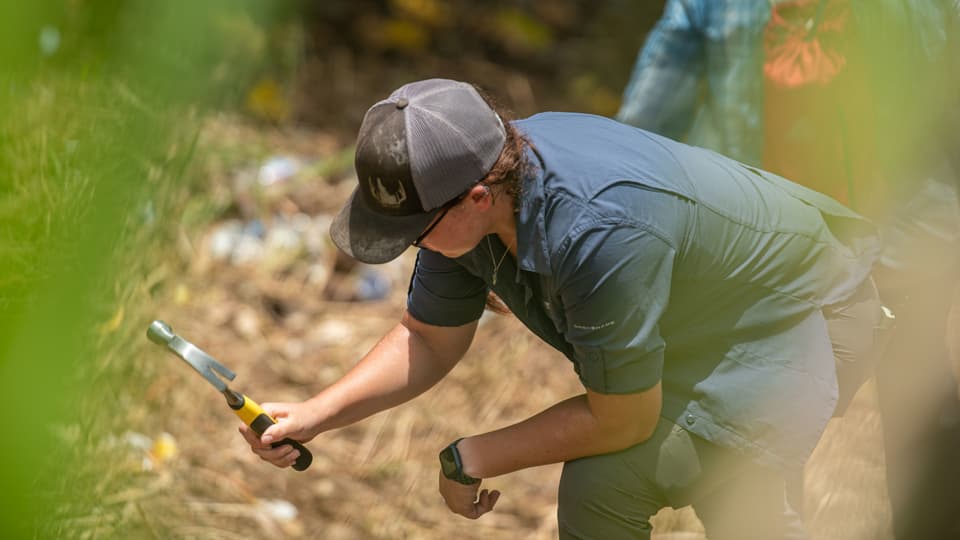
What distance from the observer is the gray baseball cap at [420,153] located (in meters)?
1.45

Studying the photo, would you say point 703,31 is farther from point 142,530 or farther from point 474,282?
point 142,530

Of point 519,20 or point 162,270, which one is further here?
point 519,20

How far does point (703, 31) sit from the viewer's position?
2.46 m

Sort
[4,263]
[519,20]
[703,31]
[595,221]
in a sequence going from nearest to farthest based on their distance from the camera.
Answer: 1. [4,263]
2. [595,221]
3. [703,31]
4. [519,20]

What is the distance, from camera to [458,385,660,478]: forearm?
1.64 metres

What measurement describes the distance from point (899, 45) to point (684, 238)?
0.72m

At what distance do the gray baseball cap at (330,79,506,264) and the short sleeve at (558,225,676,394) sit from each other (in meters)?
0.18

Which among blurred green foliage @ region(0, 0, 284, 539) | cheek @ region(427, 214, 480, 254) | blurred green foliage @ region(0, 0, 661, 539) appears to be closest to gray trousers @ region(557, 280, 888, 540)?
cheek @ region(427, 214, 480, 254)

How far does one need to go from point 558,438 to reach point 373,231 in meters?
0.42

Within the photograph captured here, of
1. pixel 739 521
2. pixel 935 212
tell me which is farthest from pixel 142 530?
pixel 935 212

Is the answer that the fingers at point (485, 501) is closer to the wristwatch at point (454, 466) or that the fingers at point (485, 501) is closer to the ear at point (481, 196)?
the wristwatch at point (454, 466)

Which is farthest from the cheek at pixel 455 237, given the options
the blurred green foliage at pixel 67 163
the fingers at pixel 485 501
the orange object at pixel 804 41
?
the orange object at pixel 804 41

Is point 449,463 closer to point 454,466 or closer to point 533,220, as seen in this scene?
point 454,466

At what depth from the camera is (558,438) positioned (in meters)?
1.67
